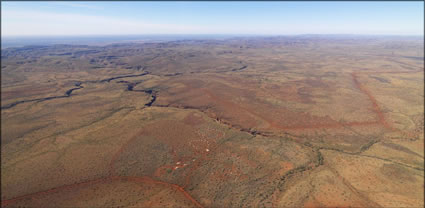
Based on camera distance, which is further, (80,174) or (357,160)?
(357,160)

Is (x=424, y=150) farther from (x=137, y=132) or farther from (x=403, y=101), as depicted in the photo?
(x=137, y=132)

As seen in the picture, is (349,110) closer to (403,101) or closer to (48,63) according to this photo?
(403,101)

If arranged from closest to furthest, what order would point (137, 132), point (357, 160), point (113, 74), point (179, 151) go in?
point (357, 160)
point (179, 151)
point (137, 132)
point (113, 74)

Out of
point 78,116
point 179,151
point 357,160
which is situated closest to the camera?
point 357,160

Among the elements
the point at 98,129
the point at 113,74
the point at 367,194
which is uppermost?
the point at 113,74

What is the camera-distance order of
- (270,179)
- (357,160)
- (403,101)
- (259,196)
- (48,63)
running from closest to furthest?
(259,196) < (270,179) < (357,160) < (403,101) < (48,63)

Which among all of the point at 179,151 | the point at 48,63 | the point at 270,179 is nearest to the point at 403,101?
the point at 270,179

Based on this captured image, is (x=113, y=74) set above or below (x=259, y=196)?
above

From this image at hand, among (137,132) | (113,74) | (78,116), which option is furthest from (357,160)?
(113,74)

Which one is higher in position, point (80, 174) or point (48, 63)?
point (48, 63)
